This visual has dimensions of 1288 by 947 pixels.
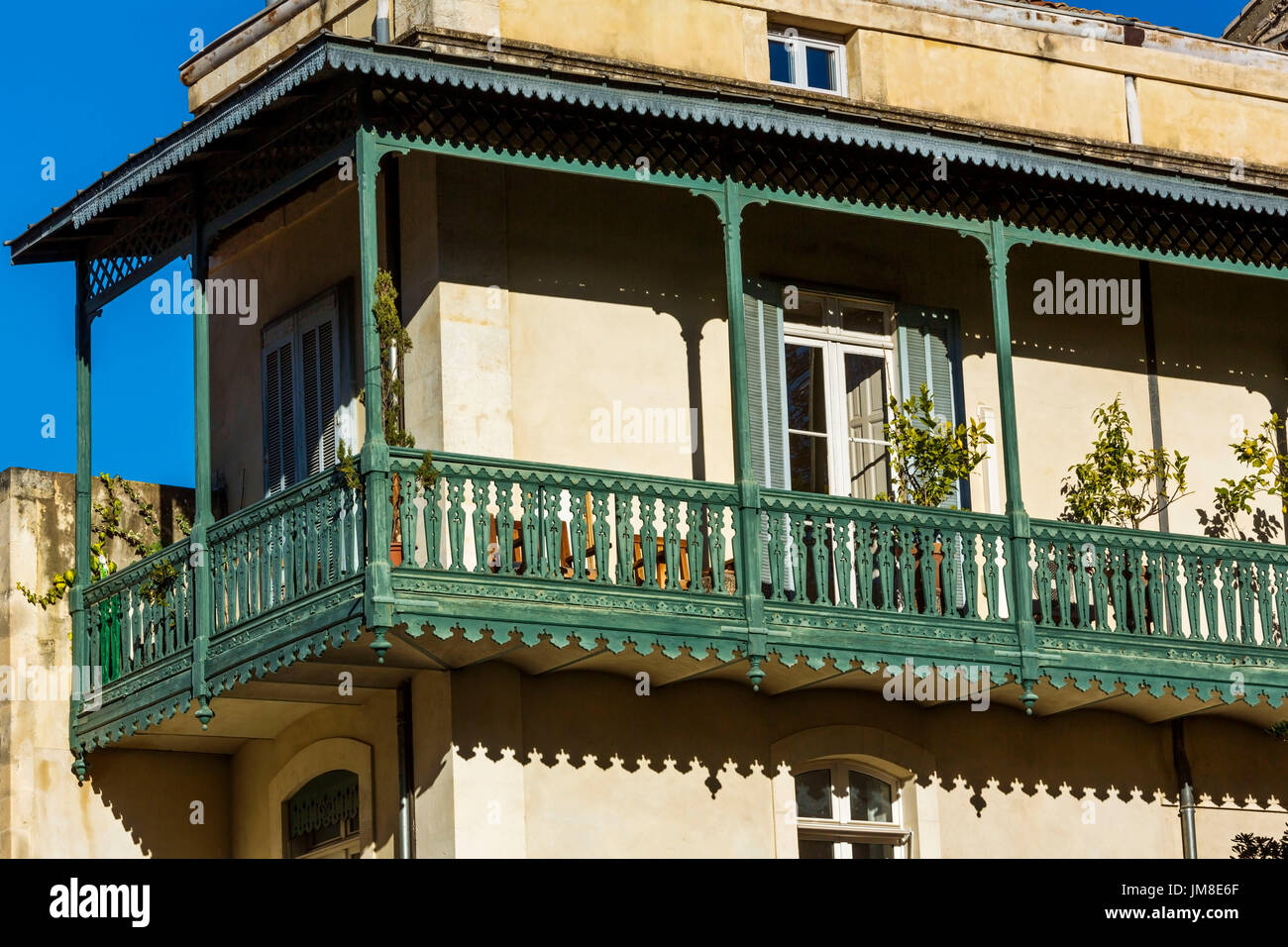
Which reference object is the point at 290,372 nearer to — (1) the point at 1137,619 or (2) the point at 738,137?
(2) the point at 738,137

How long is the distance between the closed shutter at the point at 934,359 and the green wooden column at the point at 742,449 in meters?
1.98

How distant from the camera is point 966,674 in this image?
635 inches

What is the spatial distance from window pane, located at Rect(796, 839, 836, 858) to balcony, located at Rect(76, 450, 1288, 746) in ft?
3.39

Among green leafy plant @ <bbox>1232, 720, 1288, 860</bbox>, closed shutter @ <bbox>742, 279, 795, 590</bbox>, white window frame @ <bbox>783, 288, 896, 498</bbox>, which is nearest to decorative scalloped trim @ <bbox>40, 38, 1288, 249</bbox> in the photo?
closed shutter @ <bbox>742, 279, 795, 590</bbox>

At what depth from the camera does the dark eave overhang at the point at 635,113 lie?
14969 millimetres

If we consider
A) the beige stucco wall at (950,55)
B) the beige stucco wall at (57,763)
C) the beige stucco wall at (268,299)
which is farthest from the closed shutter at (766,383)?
the beige stucco wall at (57,763)

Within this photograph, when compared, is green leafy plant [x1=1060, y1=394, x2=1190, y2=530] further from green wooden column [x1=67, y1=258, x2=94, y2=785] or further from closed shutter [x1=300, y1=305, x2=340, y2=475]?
green wooden column [x1=67, y1=258, x2=94, y2=785]

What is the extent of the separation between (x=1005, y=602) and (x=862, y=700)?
1097 millimetres

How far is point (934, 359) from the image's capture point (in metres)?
17.8

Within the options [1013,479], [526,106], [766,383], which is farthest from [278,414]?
[1013,479]

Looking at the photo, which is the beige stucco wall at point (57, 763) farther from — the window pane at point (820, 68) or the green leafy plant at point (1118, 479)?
the green leafy plant at point (1118, 479)

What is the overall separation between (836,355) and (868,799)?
9.69ft

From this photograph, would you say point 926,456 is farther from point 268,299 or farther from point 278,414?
point 268,299

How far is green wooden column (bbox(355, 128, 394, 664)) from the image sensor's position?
1428 centimetres
